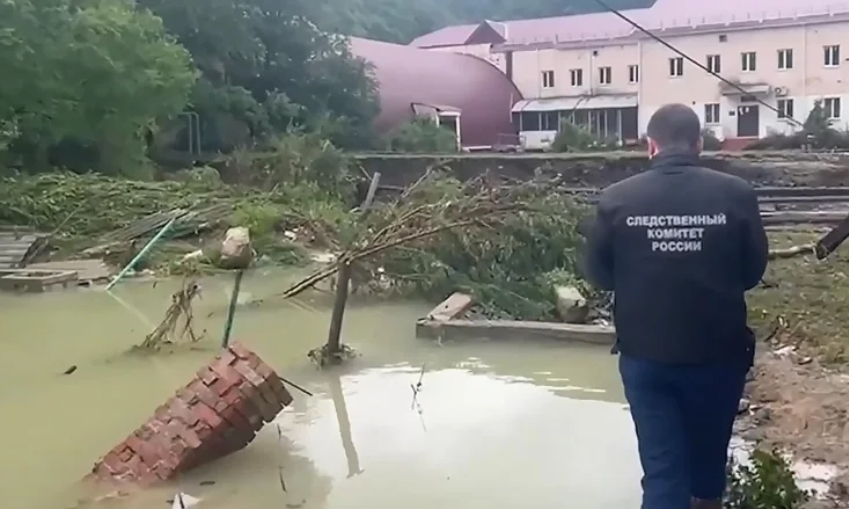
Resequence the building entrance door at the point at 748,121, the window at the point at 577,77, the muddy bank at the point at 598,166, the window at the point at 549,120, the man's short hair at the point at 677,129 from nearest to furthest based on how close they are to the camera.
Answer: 1. the man's short hair at the point at 677,129
2. the muddy bank at the point at 598,166
3. the building entrance door at the point at 748,121
4. the window at the point at 549,120
5. the window at the point at 577,77

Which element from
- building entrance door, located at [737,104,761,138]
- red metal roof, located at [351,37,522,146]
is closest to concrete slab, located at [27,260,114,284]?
red metal roof, located at [351,37,522,146]

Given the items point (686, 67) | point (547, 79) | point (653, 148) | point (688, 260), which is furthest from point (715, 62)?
point (688, 260)

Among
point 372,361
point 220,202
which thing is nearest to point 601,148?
point 220,202

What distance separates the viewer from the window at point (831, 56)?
35.6 metres

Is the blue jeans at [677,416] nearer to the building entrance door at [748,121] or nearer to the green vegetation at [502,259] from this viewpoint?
the green vegetation at [502,259]

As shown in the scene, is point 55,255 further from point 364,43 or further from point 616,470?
point 364,43

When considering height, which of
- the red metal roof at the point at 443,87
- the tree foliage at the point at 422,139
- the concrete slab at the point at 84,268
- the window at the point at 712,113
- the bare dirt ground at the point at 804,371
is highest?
the red metal roof at the point at 443,87

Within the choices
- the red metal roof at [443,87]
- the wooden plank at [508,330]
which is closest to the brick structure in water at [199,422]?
the wooden plank at [508,330]

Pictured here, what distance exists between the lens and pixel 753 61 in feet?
121

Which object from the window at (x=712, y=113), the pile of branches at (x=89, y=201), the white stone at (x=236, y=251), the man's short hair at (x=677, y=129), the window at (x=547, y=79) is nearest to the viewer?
the man's short hair at (x=677, y=129)

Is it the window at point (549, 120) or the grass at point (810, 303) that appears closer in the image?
the grass at point (810, 303)

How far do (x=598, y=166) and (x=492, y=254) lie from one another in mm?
12785

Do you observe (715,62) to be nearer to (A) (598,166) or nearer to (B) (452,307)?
(A) (598,166)

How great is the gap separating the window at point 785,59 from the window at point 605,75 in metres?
6.27
